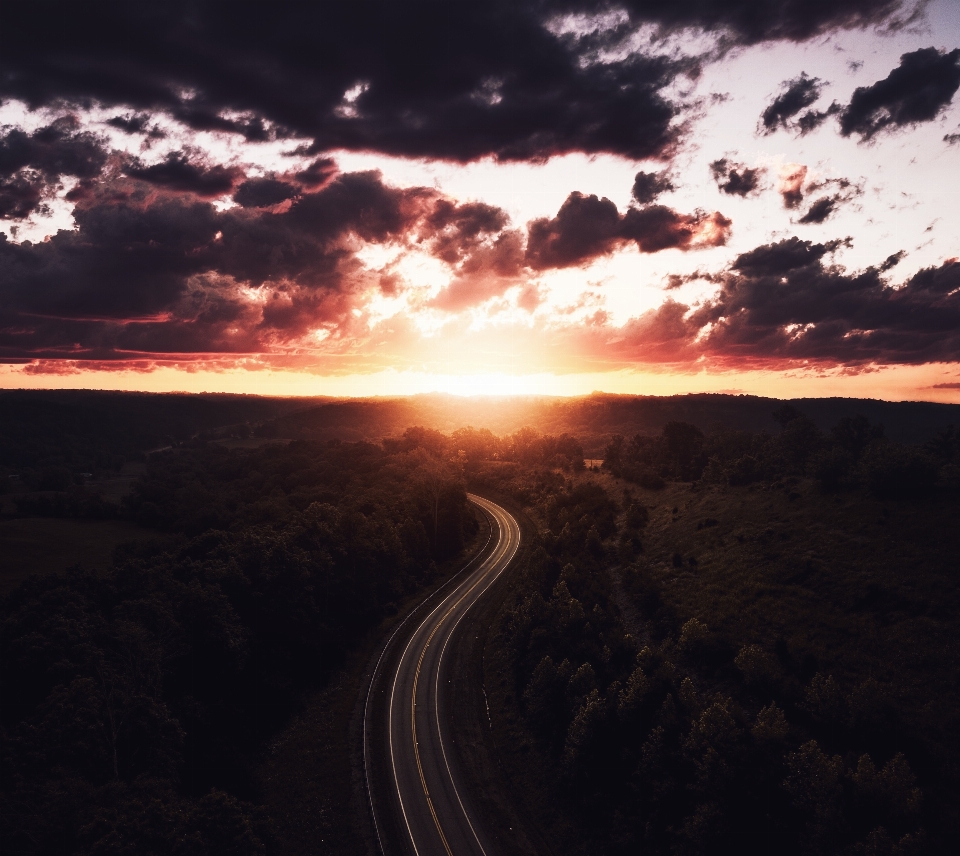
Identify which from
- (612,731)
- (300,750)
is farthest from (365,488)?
(612,731)

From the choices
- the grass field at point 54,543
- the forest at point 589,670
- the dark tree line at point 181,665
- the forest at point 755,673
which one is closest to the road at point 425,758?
the forest at point 589,670

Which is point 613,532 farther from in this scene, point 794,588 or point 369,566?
point 369,566

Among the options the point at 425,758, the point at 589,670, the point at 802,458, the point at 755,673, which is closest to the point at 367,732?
the point at 425,758

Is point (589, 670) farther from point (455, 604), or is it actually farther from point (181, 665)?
point (181, 665)

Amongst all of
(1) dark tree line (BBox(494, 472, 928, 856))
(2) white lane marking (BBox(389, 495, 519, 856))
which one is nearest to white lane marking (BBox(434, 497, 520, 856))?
(2) white lane marking (BBox(389, 495, 519, 856))

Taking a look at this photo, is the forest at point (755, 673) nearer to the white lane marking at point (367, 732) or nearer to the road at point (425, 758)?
the road at point (425, 758)

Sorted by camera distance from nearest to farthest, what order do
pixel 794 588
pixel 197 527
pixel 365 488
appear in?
pixel 794 588, pixel 197 527, pixel 365 488

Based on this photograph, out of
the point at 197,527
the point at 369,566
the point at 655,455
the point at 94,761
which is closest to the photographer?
the point at 94,761
